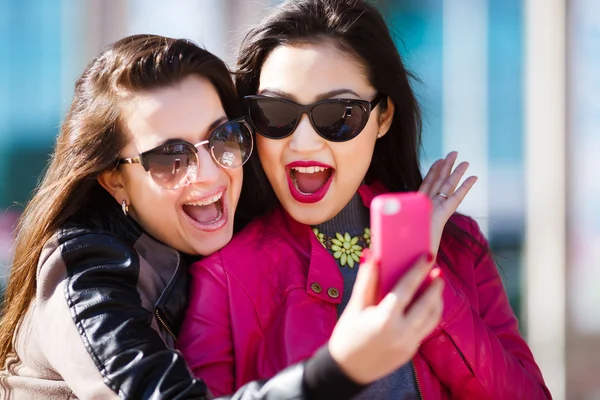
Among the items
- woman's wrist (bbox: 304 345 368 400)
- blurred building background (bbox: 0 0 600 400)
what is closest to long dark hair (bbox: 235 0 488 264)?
woman's wrist (bbox: 304 345 368 400)

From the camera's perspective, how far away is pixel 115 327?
2295 mm

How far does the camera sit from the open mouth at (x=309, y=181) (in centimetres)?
283

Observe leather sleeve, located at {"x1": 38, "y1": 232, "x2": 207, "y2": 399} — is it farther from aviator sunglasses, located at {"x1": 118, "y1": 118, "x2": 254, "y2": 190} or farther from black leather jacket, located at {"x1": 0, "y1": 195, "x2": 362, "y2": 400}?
aviator sunglasses, located at {"x1": 118, "y1": 118, "x2": 254, "y2": 190}

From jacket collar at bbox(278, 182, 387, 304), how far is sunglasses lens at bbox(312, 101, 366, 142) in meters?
0.36

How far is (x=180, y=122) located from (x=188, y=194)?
24cm

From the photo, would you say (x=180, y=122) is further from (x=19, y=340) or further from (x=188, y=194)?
(x=19, y=340)

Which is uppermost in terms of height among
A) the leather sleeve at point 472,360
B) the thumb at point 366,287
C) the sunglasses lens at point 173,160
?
the sunglasses lens at point 173,160

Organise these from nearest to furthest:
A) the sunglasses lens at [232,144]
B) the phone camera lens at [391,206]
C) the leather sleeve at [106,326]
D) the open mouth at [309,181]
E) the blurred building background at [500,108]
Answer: the phone camera lens at [391,206] < the leather sleeve at [106,326] < the sunglasses lens at [232,144] < the open mouth at [309,181] < the blurred building background at [500,108]

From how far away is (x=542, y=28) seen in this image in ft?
20.5

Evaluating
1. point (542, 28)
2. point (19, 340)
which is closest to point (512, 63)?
point (542, 28)

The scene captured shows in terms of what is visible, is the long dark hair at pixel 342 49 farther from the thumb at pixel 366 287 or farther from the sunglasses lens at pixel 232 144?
the thumb at pixel 366 287

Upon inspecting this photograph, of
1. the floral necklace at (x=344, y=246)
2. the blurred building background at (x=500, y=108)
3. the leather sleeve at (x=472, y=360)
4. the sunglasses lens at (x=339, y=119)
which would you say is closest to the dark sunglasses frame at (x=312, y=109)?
the sunglasses lens at (x=339, y=119)

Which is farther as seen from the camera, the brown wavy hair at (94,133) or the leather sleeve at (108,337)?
the brown wavy hair at (94,133)

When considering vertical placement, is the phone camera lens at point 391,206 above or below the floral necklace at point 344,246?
above
